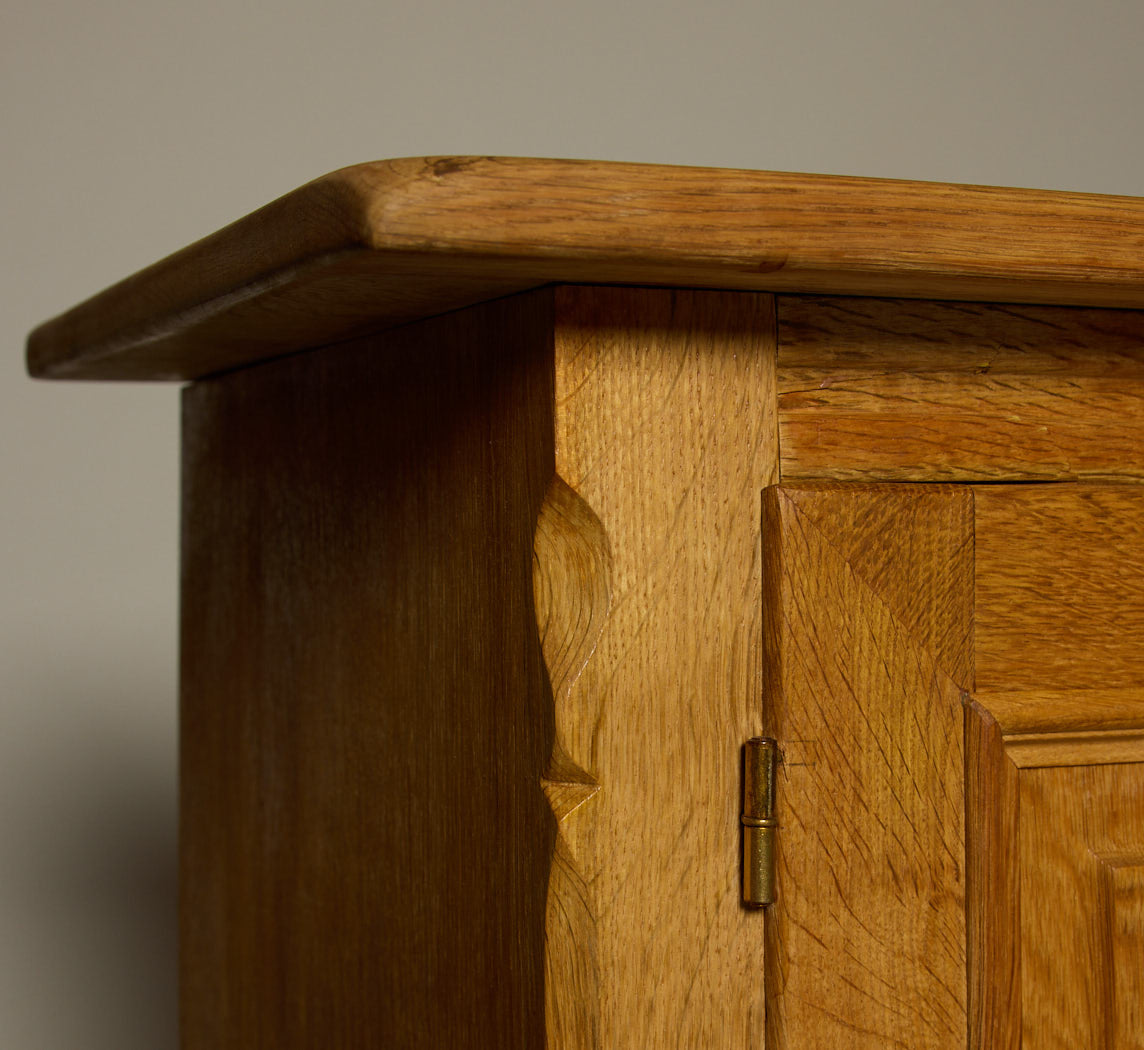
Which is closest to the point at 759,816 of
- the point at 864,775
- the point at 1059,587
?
the point at 864,775

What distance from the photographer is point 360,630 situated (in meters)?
0.76

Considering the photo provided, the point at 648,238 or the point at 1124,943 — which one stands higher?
the point at 648,238

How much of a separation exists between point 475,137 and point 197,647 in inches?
33.8

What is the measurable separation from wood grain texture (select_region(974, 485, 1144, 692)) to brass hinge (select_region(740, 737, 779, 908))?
0.09 metres

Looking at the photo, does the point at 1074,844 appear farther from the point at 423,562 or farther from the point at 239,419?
the point at 239,419

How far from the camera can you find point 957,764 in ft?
2.05

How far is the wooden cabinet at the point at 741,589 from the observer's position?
57 centimetres

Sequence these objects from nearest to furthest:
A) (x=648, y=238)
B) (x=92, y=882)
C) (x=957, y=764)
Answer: (x=648, y=238)
(x=957, y=764)
(x=92, y=882)

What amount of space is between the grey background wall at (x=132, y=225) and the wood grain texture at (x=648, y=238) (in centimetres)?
91

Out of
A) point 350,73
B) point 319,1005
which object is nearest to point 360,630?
point 319,1005

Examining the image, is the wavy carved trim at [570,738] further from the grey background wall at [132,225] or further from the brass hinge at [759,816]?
the grey background wall at [132,225]

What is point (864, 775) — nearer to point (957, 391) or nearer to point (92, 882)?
point (957, 391)

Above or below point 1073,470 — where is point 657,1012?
below

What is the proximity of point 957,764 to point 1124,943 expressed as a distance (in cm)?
10
